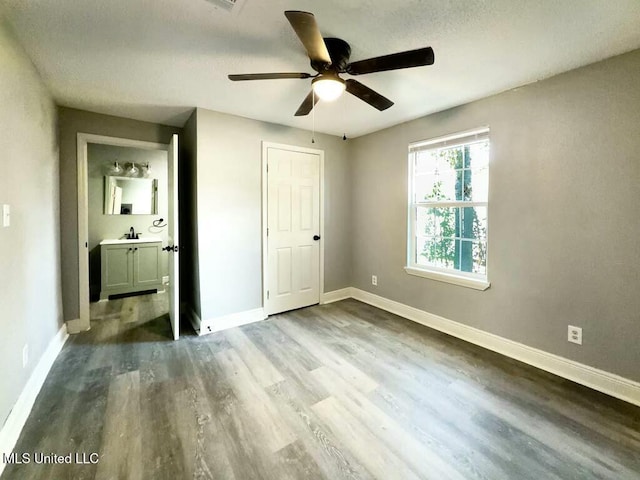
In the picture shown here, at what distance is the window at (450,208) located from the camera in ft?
8.78

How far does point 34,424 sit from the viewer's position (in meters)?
1.60

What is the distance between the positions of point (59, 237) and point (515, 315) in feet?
14.1

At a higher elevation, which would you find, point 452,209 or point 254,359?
point 452,209

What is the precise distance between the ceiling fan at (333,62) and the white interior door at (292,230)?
153 cm

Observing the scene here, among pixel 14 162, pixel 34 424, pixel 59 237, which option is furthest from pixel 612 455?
pixel 59 237

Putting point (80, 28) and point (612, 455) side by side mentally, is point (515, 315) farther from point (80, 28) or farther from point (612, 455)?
point (80, 28)

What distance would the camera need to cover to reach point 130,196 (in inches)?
176

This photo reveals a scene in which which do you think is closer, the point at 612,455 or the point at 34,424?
the point at 612,455

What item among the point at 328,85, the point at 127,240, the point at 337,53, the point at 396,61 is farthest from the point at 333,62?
the point at 127,240

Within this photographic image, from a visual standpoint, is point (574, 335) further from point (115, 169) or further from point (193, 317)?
point (115, 169)

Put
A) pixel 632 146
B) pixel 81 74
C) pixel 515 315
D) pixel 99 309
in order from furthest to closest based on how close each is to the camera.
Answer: pixel 99 309
pixel 515 315
pixel 81 74
pixel 632 146

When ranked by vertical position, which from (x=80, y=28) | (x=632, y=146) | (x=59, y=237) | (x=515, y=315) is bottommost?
(x=515, y=315)

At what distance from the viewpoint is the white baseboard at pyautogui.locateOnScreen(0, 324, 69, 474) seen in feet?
4.57

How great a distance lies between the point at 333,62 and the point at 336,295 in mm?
2940
